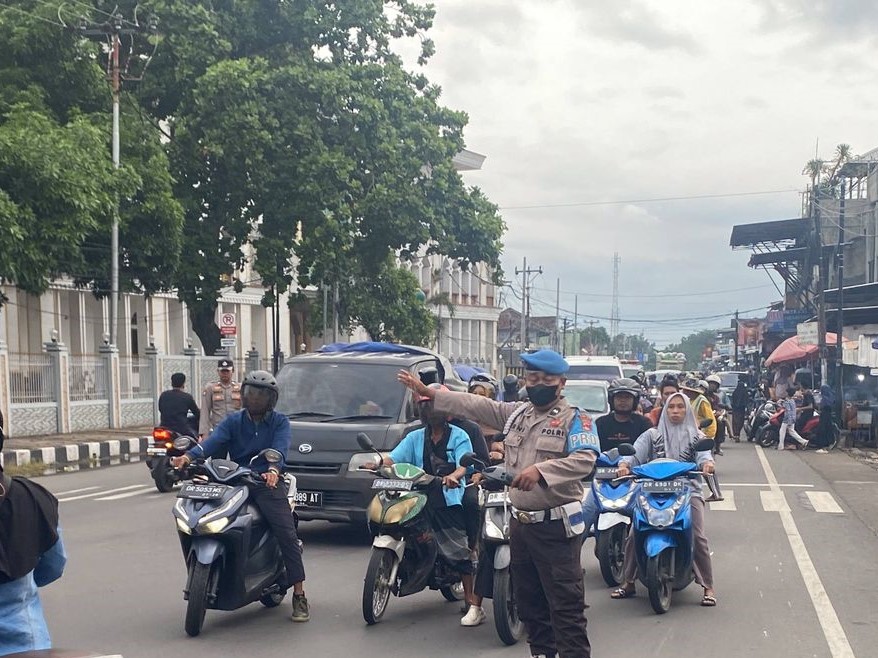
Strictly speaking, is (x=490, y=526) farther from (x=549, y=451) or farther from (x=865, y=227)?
(x=865, y=227)

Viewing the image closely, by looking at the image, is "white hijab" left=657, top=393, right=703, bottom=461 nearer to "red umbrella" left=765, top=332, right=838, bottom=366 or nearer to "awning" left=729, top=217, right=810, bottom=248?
"red umbrella" left=765, top=332, right=838, bottom=366

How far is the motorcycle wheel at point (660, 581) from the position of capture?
7711mm

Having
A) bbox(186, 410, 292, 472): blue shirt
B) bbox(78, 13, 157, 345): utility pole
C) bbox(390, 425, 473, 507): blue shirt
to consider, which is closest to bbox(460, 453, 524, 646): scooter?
bbox(390, 425, 473, 507): blue shirt

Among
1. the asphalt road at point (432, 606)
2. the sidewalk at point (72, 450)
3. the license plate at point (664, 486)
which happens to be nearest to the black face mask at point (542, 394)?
the asphalt road at point (432, 606)

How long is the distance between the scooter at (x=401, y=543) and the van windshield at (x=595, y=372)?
52.0ft

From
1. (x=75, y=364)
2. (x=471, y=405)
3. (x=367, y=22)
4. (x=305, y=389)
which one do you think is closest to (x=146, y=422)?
(x=75, y=364)

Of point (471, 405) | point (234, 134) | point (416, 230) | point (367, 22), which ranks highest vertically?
point (367, 22)

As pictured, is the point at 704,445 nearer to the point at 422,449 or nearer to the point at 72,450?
the point at 422,449

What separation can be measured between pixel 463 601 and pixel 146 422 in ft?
72.5

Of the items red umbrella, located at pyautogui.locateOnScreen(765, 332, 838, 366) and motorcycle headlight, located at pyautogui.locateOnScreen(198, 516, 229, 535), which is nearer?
motorcycle headlight, located at pyautogui.locateOnScreen(198, 516, 229, 535)

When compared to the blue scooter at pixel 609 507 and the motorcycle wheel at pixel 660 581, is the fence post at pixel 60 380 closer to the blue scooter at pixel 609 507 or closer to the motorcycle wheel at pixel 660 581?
the blue scooter at pixel 609 507

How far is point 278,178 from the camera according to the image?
26922mm

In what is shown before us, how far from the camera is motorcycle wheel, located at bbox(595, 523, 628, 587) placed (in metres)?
8.78

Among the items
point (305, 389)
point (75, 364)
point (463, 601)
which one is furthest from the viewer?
point (75, 364)
